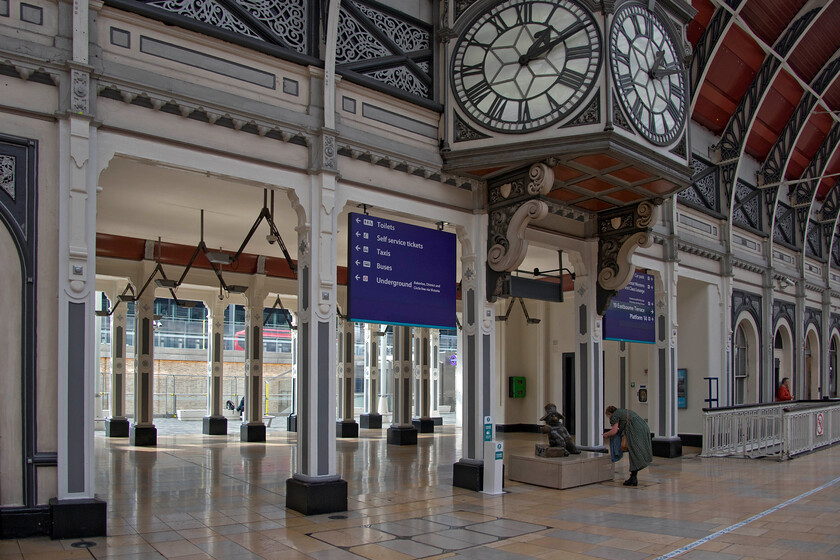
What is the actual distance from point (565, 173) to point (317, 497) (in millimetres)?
5779

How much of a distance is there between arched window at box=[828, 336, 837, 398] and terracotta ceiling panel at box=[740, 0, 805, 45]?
532 inches

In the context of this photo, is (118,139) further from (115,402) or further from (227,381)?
(227,381)

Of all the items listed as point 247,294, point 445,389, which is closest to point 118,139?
point 247,294

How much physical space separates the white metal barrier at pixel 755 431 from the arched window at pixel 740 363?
11.4 ft

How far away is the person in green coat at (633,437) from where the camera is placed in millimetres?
10953

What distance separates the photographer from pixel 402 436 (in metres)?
18.0

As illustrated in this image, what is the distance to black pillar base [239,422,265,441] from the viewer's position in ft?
58.8

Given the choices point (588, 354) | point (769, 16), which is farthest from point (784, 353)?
point (588, 354)

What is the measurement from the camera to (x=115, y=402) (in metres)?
18.4

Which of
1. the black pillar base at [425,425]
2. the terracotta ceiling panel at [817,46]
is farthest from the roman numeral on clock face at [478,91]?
the black pillar base at [425,425]

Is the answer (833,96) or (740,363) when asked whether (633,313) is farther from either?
(833,96)

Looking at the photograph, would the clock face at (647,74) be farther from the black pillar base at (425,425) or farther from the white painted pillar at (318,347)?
the black pillar base at (425,425)

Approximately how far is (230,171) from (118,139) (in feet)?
4.23

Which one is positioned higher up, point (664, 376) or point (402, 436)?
point (664, 376)
